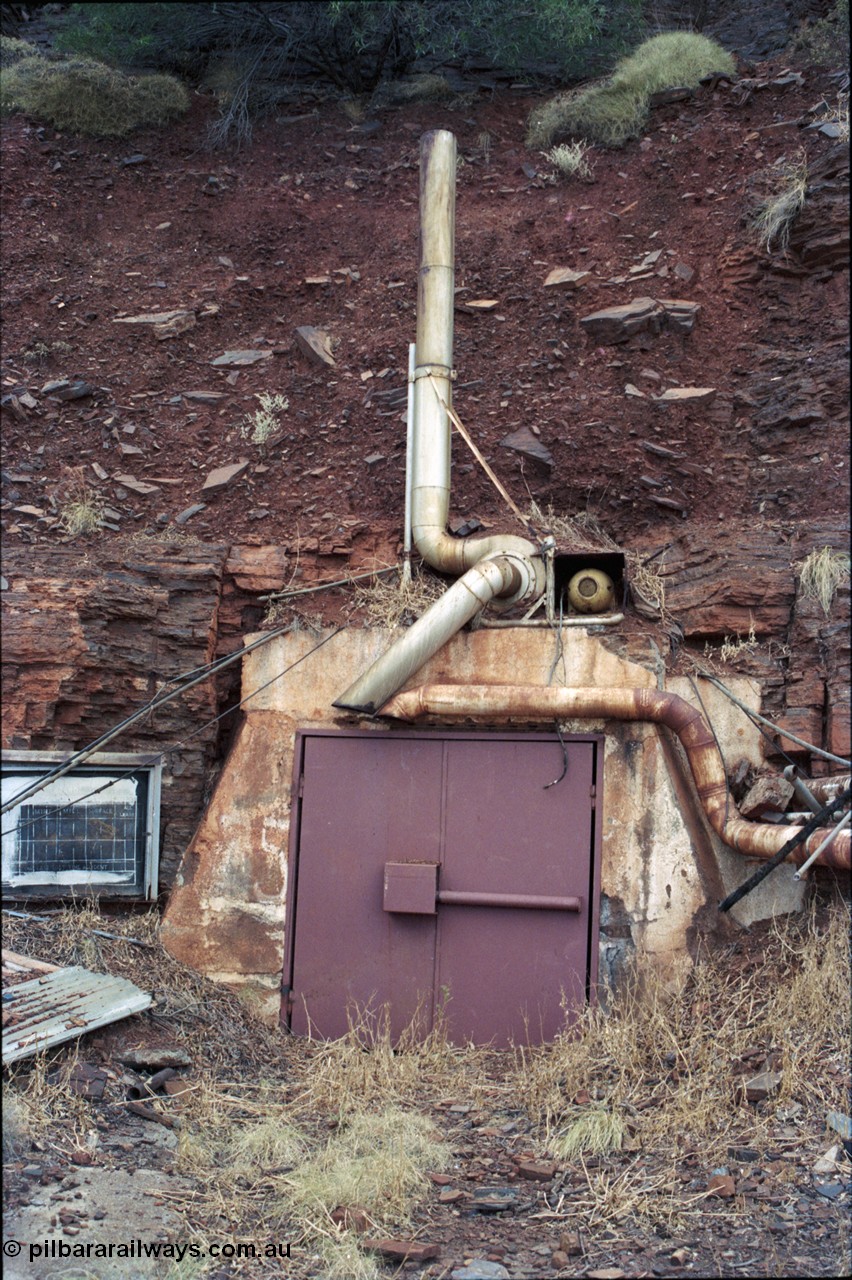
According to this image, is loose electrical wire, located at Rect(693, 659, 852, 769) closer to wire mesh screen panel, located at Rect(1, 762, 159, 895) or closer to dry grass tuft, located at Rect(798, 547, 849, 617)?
dry grass tuft, located at Rect(798, 547, 849, 617)

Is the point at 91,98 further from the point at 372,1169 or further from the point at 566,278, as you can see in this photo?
the point at 372,1169

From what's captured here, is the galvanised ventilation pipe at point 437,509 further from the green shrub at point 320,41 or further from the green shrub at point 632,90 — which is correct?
the green shrub at point 320,41

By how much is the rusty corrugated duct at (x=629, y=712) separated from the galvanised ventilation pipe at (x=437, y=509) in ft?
0.98

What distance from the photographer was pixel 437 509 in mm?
9594

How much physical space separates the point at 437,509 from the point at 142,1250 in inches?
235

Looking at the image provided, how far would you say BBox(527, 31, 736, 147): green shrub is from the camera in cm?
1245

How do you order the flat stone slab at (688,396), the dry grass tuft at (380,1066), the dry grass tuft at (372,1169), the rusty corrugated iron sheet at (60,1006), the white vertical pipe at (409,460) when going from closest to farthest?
the dry grass tuft at (372,1169) < the rusty corrugated iron sheet at (60,1006) < the dry grass tuft at (380,1066) < the white vertical pipe at (409,460) < the flat stone slab at (688,396)

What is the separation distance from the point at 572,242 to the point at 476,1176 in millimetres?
9024

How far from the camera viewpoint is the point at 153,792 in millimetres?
9234

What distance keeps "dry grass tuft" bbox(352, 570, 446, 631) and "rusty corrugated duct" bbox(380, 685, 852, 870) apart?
0.81 metres

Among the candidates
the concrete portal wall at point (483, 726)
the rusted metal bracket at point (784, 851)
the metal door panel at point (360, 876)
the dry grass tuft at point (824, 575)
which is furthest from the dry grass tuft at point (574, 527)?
the rusted metal bracket at point (784, 851)

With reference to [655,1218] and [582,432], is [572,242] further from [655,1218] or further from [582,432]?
[655,1218]

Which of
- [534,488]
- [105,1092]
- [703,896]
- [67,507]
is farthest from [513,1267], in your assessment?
[67,507]

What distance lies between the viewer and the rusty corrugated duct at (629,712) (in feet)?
25.6
